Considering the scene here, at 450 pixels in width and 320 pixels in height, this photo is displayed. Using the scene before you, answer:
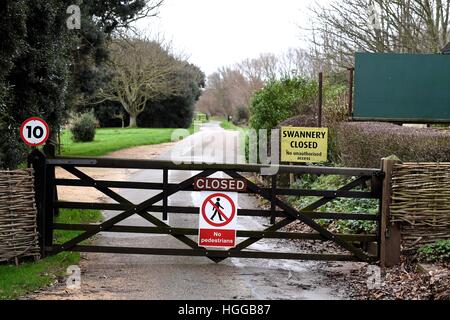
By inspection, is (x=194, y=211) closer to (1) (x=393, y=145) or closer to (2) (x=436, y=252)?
(2) (x=436, y=252)

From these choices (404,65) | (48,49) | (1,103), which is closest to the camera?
(1,103)

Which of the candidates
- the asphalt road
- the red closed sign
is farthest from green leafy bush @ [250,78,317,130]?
the red closed sign

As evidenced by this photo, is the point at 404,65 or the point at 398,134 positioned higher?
the point at 404,65

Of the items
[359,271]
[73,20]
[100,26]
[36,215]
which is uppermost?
[100,26]

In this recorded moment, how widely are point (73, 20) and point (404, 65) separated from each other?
11.1 meters

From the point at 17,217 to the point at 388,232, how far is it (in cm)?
530

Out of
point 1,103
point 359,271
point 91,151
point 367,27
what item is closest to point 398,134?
point 359,271

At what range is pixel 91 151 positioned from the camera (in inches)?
1177

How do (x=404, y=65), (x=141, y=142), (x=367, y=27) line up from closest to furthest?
1. (x=404, y=65)
2. (x=367, y=27)
3. (x=141, y=142)

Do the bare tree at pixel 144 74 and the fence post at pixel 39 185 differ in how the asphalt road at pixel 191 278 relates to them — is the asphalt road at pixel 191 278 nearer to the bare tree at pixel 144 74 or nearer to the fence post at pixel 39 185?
the fence post at pixel 39 185

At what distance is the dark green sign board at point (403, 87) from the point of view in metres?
19.2

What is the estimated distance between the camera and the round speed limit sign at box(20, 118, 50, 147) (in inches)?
336

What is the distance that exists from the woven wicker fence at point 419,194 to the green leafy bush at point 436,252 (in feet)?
0.62
